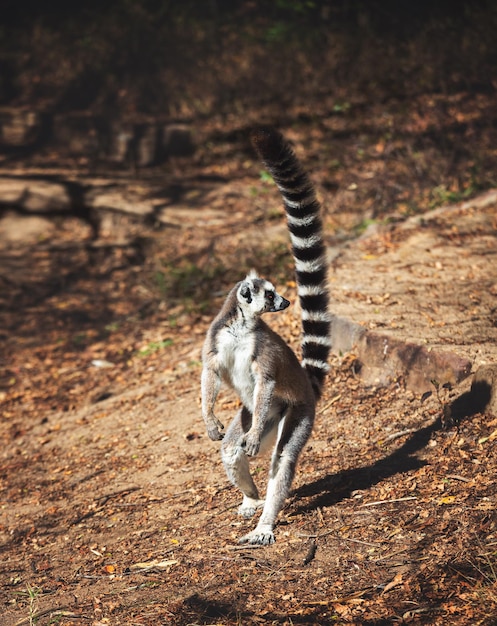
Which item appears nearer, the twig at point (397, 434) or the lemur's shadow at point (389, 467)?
the lemur's shadow at point (389, 467)

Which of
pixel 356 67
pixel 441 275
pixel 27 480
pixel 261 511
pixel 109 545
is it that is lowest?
pixel 27 480

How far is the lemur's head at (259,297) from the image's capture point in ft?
13.6

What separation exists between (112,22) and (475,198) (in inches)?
448

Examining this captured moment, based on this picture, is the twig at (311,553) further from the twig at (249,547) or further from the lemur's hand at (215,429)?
the lemur's hand at (215,429)

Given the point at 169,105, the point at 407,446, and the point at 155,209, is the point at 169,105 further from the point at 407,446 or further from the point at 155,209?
the point at 407,446

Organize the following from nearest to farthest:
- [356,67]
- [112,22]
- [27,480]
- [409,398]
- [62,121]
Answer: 1. [409,398]
2. [27,480]
3. [356,67]
4. [62,121]
5. [112,22]

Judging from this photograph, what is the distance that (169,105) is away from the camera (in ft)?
48.4

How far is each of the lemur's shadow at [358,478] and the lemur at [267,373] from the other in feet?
1.04

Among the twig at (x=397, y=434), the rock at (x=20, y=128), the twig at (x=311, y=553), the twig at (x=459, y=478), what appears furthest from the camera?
the rock at (x=20, y=128)

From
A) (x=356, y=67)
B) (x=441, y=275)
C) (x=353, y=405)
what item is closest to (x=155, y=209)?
(x=356, y=67)

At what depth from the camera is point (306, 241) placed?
4379 millimetres

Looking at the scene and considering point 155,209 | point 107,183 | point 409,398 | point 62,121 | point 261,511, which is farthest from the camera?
point 62,121

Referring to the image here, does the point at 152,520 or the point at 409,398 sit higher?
the point at 409,398

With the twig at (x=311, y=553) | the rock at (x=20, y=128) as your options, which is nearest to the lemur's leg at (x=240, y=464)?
the twig at (x=311, y=553)
